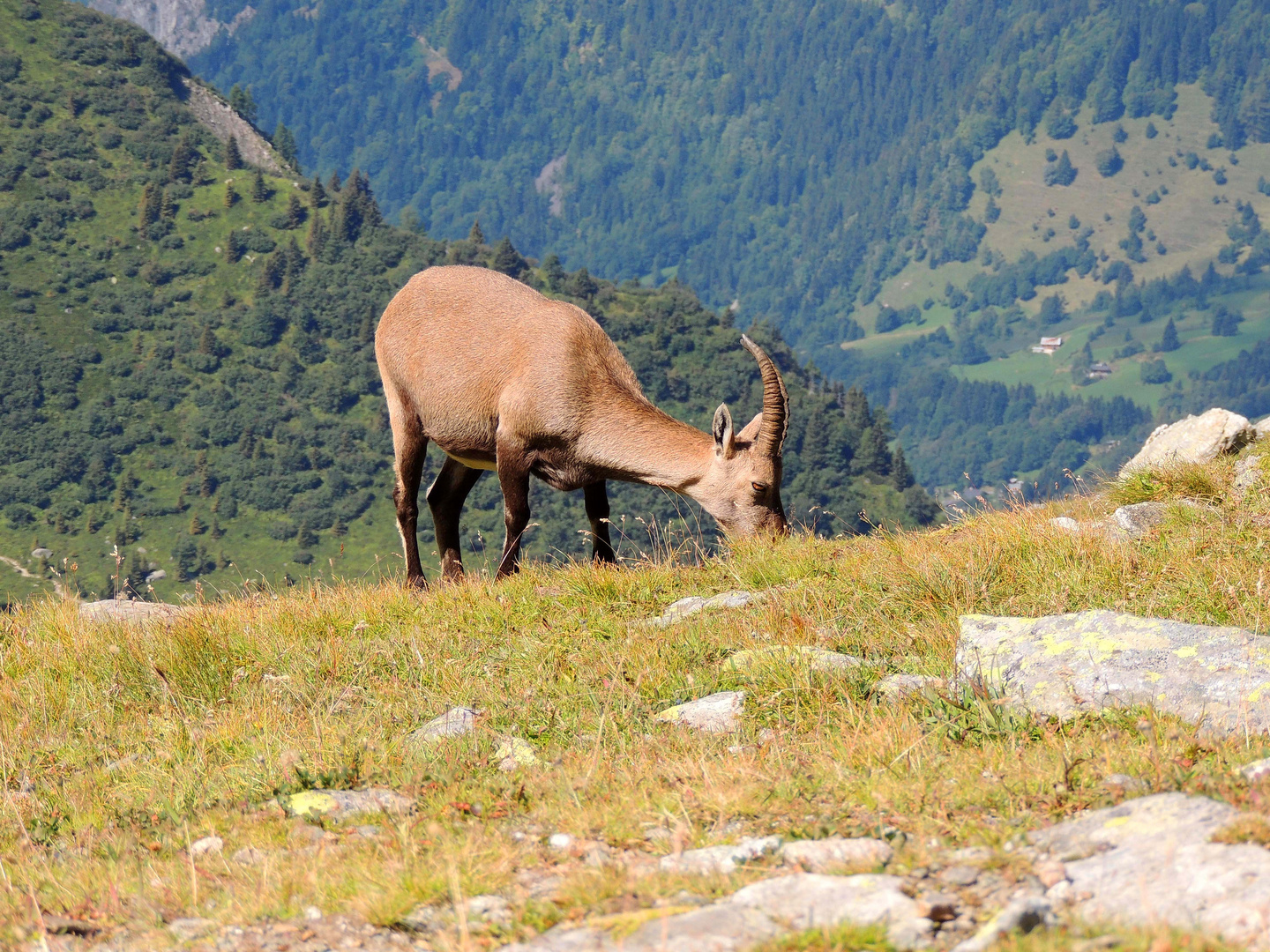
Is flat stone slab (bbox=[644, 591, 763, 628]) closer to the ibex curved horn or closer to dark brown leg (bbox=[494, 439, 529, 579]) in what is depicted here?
the ibex curved horn

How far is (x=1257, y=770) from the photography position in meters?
5.12

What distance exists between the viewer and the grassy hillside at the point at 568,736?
5.08 meters

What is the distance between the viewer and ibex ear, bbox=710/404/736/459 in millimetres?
11981

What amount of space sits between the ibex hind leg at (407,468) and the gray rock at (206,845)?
7330 mm

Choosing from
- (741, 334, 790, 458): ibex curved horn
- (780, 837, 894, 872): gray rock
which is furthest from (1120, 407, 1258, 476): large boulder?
(780, 837, 894, 872): gray rock

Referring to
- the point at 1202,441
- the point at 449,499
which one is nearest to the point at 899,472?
the point at 1202,441

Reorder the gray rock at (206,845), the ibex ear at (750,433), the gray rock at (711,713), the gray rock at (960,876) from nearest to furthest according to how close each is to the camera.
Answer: the gray rock at (960,876) → the gray rock at (206,845) → the gray rock at (711,713) → the ibex ear at (750,433)

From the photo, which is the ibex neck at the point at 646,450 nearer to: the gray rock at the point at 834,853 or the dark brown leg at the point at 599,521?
the dark brown leg at the point at 599,521

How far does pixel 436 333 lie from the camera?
1322cm

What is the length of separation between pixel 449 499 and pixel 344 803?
8.36 m

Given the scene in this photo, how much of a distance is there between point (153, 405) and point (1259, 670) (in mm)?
203650

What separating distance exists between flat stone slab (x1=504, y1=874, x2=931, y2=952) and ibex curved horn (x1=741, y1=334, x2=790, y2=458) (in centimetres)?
742

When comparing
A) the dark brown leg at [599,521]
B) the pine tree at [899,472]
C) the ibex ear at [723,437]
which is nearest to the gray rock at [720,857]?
the dark brown leg at [599,521]

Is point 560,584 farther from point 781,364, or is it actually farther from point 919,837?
point 781,364
